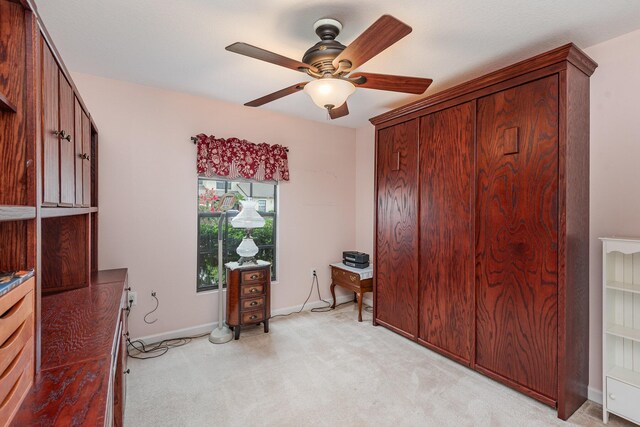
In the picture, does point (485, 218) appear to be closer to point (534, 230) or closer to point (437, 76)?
point (534, 230)

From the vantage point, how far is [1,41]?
0.93 meters

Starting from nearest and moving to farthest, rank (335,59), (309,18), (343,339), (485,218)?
(335,59) < (309,18) < (485,218) < (343,339)

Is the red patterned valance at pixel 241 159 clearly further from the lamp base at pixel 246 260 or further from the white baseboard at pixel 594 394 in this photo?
the white baseboard at pixel 594 394

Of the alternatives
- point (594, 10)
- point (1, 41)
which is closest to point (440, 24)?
point (594, 10)

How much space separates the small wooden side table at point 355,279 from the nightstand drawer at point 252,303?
114cm

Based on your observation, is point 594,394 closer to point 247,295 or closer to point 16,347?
point 247,295

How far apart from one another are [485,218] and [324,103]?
1.58m

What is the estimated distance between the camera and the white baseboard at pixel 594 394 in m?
2.14

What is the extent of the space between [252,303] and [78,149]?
2.04 meters

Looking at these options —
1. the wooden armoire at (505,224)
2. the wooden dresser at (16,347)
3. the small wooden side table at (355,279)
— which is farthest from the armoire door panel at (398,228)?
the wooden dresser at (16,347)

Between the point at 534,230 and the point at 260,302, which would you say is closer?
the point at 534,230

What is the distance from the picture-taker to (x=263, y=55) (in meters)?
1.65

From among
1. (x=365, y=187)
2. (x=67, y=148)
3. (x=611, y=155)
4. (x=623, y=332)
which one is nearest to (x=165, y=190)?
(x=67, y=148)

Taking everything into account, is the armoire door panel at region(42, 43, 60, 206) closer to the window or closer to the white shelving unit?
the window
